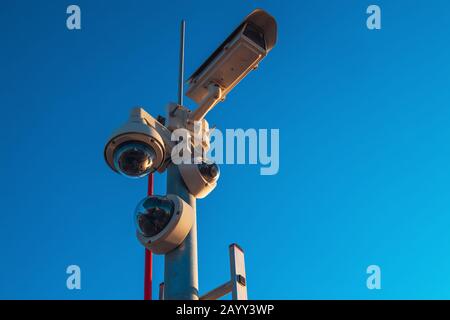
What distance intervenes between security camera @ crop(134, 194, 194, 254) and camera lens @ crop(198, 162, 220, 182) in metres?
0.40

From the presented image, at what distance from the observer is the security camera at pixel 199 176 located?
5.87 meters

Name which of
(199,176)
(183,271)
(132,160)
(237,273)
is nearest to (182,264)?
(183,271)

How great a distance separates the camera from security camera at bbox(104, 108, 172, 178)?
5.59m

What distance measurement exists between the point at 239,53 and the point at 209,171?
110cm

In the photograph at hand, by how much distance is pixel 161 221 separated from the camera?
551 centimetres

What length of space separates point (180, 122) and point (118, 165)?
92cm

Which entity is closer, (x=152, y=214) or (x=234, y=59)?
(x=152, y=214)

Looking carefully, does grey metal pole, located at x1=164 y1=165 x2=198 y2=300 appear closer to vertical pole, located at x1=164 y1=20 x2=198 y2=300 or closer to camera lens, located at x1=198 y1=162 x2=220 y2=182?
vertical pole, located at x1=164 y1=20 x2=198 y2=300

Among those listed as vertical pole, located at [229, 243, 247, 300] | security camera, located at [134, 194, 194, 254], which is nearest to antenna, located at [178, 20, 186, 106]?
security camera, located at [134, 194, 194, 254]

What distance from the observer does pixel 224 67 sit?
6277 millimetres

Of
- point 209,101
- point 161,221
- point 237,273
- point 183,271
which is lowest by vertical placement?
point 237,273

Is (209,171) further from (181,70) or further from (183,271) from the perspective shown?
(181,70)
